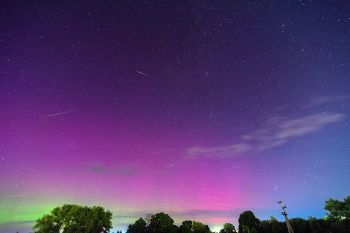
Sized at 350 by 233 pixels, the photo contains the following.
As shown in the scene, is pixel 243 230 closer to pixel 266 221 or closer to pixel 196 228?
pixel 266 221

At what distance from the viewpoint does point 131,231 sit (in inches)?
2469

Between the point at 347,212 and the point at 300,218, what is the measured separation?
577 inches

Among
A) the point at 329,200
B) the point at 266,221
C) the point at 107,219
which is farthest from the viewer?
the point at 266,221

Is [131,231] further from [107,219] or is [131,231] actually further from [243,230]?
[243,230]

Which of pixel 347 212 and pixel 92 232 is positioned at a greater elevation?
pixel 347 212

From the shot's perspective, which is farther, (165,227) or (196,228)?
(196,228)

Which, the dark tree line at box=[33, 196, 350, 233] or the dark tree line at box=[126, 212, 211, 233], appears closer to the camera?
the dark tree line at box=[33, 196, 350, 233]

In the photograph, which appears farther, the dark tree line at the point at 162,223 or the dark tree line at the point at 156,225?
the dark tree line at the point at 156,225

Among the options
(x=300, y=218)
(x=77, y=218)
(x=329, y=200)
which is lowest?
(x=77, y=218)

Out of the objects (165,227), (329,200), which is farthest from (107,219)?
(329,200)

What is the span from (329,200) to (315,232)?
42.5 ft

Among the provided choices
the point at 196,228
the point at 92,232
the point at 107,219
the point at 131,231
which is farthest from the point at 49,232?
the point at 196,228

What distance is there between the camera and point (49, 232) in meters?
47.5

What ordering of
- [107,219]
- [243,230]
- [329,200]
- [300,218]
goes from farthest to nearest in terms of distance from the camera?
[243,230] → [300,218] → [329,200] → [107,219]
